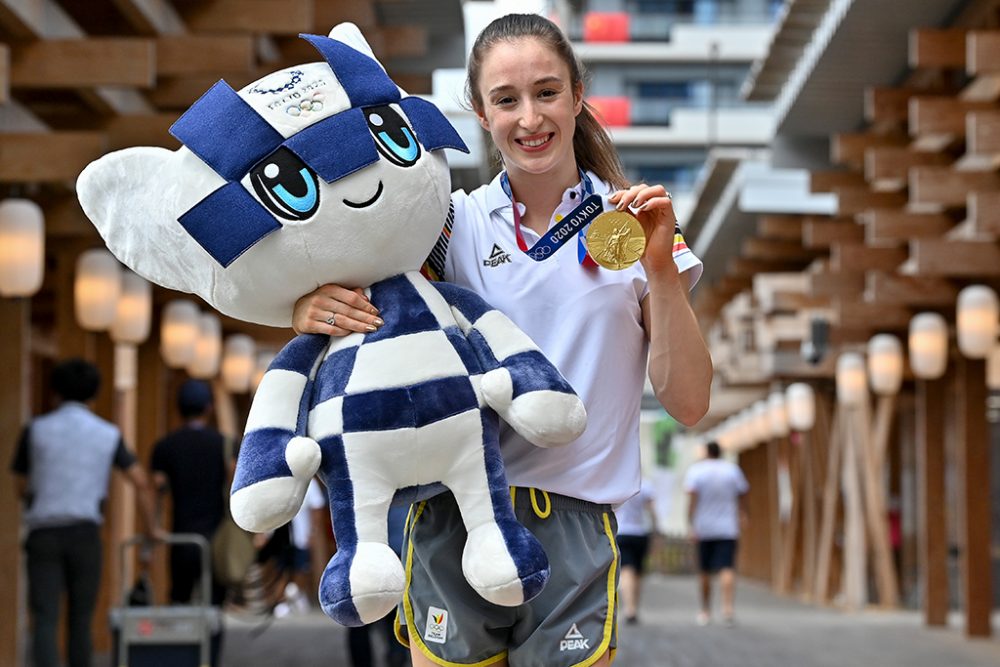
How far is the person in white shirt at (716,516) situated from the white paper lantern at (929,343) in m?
2.00

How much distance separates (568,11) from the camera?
49750 mm

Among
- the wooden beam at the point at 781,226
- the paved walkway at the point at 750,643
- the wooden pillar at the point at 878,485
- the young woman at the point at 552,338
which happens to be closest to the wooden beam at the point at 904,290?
the paved walkway at the point at 750,643

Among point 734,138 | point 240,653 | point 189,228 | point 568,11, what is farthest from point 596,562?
point 568,11

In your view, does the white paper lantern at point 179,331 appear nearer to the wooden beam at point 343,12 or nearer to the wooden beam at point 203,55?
the wooden beam at point 343,12

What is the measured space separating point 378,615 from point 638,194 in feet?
2.67

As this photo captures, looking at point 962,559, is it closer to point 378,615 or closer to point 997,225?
point 997,225

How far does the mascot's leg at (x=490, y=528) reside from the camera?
2572 mm

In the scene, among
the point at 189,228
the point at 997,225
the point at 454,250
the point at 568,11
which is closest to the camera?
the point at 189,228

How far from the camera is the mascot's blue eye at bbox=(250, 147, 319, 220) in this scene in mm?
2707

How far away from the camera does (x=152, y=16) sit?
866cm

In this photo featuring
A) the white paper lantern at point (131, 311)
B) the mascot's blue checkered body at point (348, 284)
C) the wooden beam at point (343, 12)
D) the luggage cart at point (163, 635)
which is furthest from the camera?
the white paper lantern at point (131, 311)

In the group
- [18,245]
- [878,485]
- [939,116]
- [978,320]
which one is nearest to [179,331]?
[18,245]

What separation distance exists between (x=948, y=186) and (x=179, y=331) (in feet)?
20.5

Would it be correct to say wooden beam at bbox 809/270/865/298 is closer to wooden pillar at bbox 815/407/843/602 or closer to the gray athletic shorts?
wooden pillar at bbox 815/407/843/602
